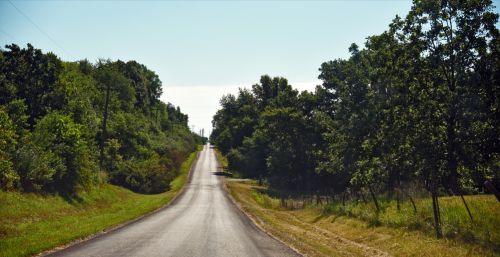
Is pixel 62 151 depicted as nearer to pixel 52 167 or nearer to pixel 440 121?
pixel 52 167

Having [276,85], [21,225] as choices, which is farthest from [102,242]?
[276,85]

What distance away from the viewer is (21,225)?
14.7m

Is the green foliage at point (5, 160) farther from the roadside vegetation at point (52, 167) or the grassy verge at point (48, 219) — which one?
the grassy verge at point (48, 219)

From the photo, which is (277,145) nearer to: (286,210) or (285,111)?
(285,111)

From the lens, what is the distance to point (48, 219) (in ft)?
56.0

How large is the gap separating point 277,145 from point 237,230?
41098 mm

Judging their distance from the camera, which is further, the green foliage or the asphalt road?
the green foliage

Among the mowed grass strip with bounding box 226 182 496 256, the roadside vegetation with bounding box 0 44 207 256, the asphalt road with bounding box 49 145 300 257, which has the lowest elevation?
the mowed grass strip with bounding box 226 182 496 256

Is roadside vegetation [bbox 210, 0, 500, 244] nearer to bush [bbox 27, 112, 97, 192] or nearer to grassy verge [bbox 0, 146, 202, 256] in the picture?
grassy verge [bbox 0, 146, 202, 256]

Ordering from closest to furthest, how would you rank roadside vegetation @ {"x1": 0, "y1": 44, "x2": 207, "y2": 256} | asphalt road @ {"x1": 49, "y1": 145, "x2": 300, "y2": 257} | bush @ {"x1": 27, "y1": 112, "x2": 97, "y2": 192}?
asphalt road @ {"x1": 49, "y1": 145, "x2": 300, "y2": 257} < roadside vegetation @ {"x1": 0, "y1": 44, "x2": 207, "y2": 256} < bush @ {"x1": 27, "y1": 112, "x2": 97, "y2": 192}

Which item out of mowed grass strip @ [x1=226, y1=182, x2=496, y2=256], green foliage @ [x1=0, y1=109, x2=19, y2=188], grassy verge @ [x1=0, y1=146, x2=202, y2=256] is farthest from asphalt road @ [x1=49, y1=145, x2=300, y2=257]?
green foliage @ [x1=0, y1=109, x2=19, y2=188]

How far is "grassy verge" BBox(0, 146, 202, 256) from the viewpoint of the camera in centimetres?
1121

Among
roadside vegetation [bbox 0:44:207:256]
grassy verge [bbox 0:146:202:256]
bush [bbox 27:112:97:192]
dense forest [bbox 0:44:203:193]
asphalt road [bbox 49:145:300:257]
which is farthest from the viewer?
bush [bbox 27:112:97:192]

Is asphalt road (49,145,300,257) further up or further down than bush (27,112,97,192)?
further down
